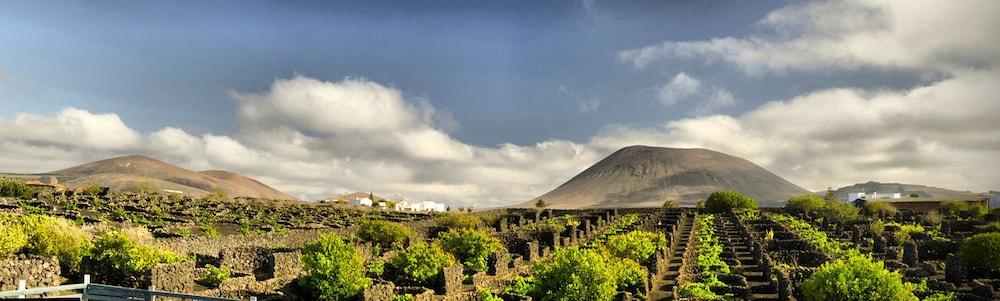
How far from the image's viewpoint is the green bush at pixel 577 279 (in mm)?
26266

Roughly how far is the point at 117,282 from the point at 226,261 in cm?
538

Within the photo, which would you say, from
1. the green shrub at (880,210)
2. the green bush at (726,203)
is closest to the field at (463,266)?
the green shrub at (880,210)

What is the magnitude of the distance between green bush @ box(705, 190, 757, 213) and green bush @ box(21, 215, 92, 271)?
110 meters

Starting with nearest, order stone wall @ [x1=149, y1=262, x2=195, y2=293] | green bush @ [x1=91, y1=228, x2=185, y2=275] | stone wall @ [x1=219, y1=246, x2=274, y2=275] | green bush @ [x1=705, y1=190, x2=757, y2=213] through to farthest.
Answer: stone wall @ [x1=149, y1=262, x2=195, y2=293], green bush @ [x1=91, y1=228, x2=185, y2=275], stone wall @ [x1=219, y1=246, x2=274, y2=275], green bush @ [x1=705, y1=190, x2=757, y2=213]

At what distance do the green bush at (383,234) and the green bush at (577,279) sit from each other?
2799 cm

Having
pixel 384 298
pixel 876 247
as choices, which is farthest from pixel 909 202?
pixel 384 298

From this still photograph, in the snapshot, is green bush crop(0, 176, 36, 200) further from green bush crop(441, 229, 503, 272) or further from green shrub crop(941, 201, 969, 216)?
green shrub crop(941, 201, 969, 216)

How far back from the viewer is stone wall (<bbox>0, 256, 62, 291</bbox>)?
27922mm

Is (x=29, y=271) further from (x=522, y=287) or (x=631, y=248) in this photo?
(x=631, y=248)

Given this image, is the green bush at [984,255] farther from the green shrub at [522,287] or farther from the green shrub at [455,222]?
the green shrub at [455,222]

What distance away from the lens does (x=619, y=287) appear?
1264 inches

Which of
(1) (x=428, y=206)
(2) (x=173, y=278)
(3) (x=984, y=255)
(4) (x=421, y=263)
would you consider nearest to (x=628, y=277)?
(4) (x=421, y=263)

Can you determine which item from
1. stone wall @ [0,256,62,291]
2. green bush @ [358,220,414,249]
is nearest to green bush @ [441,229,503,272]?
green bush @ [358,220,414,249]

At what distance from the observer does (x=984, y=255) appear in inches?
1793
